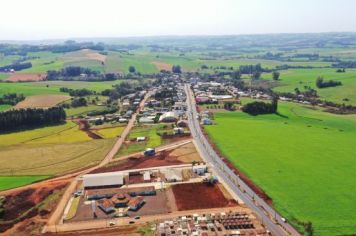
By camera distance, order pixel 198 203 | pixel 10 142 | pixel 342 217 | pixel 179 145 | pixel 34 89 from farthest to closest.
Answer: pixel 34 89
pixel 10 142
pixel 179 145
pixel 198 203
pixel 342 217

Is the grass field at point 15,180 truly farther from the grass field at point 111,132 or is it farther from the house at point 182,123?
the house at point 182,123

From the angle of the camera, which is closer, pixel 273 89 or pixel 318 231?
pixel 318 231

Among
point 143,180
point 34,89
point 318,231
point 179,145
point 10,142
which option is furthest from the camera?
point 34,89

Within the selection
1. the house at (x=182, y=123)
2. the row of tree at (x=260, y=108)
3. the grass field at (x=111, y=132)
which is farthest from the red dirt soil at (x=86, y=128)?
the row of tree at (x=260, y=108)

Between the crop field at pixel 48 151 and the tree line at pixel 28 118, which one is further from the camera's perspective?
the tree line at pixel 28 118

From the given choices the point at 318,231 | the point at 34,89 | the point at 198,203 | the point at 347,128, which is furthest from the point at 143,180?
the point at 34,89

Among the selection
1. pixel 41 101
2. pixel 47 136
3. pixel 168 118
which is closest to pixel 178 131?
pixel 168 118

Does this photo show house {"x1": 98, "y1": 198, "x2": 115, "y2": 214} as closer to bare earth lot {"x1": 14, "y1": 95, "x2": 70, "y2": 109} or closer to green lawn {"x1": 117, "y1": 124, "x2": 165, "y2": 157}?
green lawn {"x1": 117, "y1": 124, "x2": 165, "y2": 157}

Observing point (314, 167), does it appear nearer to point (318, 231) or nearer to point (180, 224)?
point (318, 231)
